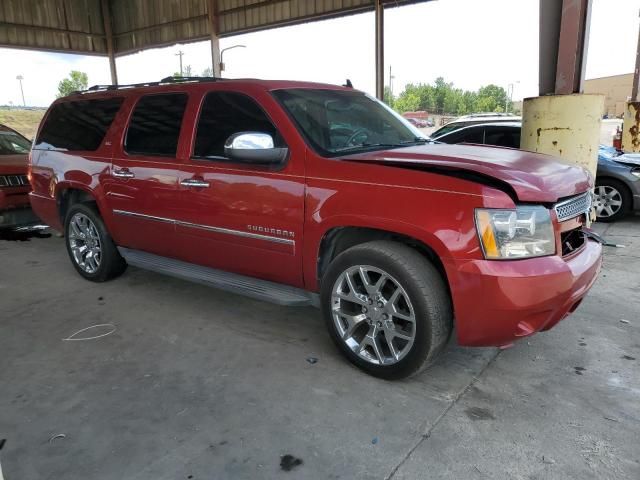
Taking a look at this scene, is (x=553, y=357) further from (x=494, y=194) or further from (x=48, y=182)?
(x=48, y=182)

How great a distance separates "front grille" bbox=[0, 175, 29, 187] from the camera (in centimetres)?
653

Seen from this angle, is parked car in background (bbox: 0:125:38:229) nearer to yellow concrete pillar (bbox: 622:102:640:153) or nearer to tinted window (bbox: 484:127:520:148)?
tinted window (bbox: 484:127:520:148)

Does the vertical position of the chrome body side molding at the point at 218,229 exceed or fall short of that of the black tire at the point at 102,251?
it exceeds it

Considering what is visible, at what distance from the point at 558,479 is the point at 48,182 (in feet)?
17.1

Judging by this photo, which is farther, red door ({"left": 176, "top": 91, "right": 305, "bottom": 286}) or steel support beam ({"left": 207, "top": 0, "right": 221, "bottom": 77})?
steel support beam ({"left": 207, "top": 0, "right": 221, "bottom": 77})

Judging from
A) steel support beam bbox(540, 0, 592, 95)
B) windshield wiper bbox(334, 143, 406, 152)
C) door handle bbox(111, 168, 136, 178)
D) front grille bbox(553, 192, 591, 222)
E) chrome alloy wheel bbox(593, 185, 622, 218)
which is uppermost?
steel support beam bbox(540, 0, 592, 95)

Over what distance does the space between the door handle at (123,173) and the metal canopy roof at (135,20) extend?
1052cm

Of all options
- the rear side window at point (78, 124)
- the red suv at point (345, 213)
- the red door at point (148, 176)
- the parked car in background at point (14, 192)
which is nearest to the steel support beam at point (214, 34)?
the parked car in background at point (14, 192)

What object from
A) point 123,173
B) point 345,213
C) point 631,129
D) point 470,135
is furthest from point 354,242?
point 631,129

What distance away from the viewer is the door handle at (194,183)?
367 centimetres

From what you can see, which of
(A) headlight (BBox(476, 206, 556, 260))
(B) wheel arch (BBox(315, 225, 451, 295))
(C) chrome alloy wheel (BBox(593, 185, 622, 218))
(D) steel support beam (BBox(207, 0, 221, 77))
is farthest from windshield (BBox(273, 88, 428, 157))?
(D) steel support beam (BBox(207, 0, 221, 77))

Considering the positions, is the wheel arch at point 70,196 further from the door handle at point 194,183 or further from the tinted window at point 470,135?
the tinted window at point 470,135

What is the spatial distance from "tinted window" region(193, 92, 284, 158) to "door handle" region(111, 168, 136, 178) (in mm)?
838

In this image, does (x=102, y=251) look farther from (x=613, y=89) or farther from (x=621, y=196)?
(x=613, y=89)
